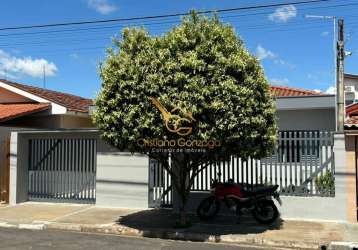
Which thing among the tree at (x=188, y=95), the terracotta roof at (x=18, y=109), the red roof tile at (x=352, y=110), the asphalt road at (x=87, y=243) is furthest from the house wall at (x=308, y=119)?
the asphalt road at (x=87, y=243)

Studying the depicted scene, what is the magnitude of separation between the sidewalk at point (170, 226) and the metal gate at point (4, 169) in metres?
1.58

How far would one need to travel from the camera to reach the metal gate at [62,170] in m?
15.6

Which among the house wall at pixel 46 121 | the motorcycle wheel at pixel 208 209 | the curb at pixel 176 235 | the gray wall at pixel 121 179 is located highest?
the house wall at pixel 46 121

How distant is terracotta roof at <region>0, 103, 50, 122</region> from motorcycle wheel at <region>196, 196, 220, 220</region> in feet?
25.4

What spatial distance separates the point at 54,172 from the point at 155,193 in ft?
11.6

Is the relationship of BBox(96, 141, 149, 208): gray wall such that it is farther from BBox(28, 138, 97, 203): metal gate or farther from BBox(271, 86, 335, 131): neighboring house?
BBox(271, 86, 335, 131): neighboring house

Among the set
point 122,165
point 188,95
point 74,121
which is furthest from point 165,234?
point 74,121

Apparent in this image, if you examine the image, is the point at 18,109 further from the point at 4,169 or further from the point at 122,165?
the point at 122,165

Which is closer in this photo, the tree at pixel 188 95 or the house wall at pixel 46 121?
the tree at pixel 188 95

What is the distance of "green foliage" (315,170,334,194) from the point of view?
12578 mm

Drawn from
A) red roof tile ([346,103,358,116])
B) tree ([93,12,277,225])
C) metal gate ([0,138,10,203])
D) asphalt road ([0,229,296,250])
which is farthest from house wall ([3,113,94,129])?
red roof tile ([346,103,358,116])

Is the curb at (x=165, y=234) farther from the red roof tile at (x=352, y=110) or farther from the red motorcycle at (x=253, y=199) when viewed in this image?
the red roof tile at (x=352, y=110)

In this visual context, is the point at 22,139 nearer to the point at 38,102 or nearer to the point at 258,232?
the point at 38,102

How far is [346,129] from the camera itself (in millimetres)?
12234
